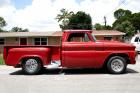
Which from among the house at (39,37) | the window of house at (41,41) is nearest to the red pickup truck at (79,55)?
the house at (39,37)

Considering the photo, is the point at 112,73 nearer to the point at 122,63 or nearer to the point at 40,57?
the point at 122,63

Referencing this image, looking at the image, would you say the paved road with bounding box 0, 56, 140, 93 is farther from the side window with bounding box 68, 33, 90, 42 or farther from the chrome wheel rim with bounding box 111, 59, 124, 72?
the side window with bounding box 68, 33, 90, 42

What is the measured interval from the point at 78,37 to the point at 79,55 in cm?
100

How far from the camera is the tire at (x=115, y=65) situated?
14.0 meters

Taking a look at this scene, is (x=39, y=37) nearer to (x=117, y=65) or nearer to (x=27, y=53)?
(x=27, y=53)

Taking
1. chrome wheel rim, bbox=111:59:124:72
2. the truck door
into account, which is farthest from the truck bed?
chrome wheel rim, bbox=111:59:124:72

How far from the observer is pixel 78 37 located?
14531 millimetres

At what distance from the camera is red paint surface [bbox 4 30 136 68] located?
13922 mm

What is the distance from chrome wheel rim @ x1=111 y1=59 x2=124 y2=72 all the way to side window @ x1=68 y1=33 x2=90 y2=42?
1.46 m

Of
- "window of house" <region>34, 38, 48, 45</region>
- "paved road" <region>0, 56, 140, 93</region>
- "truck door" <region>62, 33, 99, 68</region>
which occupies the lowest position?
"paved road" <region>0, 56, 140, 93</region>

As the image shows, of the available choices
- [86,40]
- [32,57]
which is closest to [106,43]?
[86,40]

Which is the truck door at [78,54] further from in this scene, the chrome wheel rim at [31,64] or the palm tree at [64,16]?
the palm tree at [64,16]
